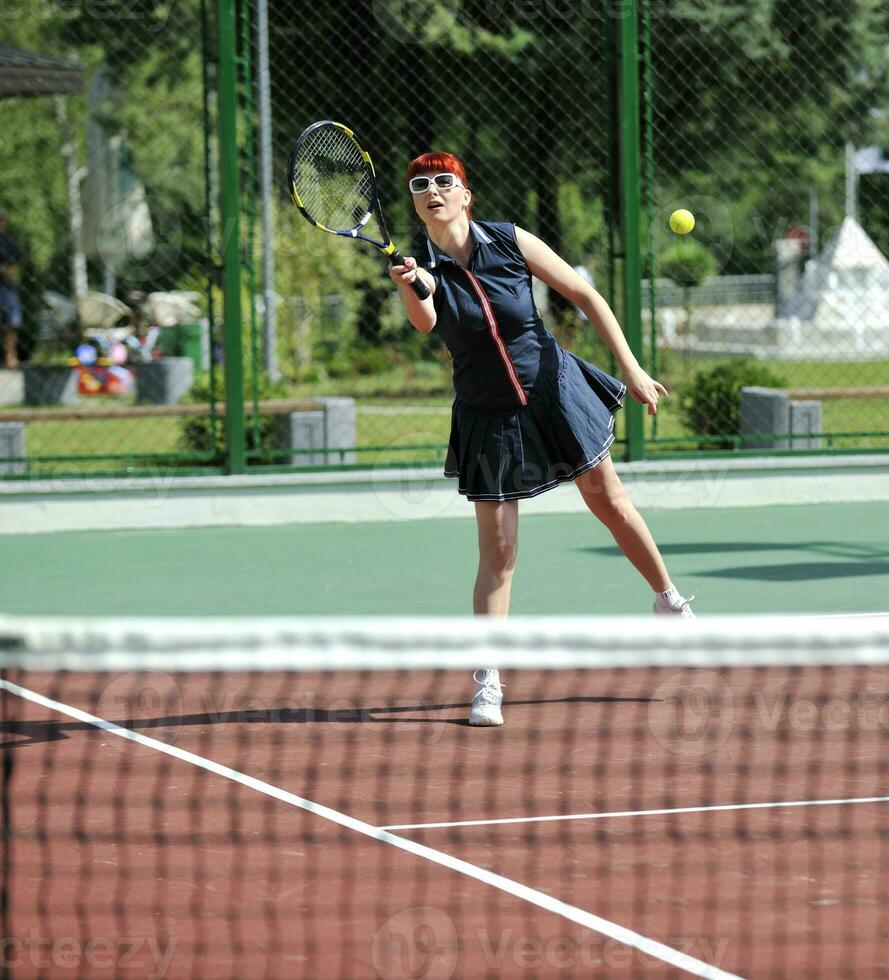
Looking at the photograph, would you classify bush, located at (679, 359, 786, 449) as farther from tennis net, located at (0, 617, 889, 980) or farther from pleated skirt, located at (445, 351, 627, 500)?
pleated skirt, located at (445, 351, 627, 500)

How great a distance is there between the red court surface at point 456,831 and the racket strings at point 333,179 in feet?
5.33

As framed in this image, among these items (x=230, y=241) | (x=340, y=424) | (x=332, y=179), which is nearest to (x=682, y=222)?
(x=332, y=179)

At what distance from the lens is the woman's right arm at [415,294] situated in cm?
527

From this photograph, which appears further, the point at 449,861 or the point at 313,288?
the point at 313,288

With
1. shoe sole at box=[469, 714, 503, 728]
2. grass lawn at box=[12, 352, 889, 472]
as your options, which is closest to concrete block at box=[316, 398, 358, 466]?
grass lawn at box=[12, 352, 889, 472]

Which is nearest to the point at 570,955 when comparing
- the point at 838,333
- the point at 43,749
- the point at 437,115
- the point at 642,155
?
the point at 43,749

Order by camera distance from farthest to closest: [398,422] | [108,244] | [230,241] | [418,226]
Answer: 1. [108,244]
2. [398,422]
3. [418,226]
4. [230,241]

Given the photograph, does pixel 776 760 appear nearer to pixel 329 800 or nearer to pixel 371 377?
pixel 329 800

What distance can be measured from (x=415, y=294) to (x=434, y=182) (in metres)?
0.40

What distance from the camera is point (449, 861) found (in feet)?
13.5

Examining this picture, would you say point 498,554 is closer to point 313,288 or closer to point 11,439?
point 11,439

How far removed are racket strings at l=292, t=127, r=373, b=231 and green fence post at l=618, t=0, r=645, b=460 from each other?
164 inches

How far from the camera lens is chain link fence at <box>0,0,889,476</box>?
11164 millimetres

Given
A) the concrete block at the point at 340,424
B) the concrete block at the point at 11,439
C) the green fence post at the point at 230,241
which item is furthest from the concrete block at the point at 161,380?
the green fence post at the point at 230,241
